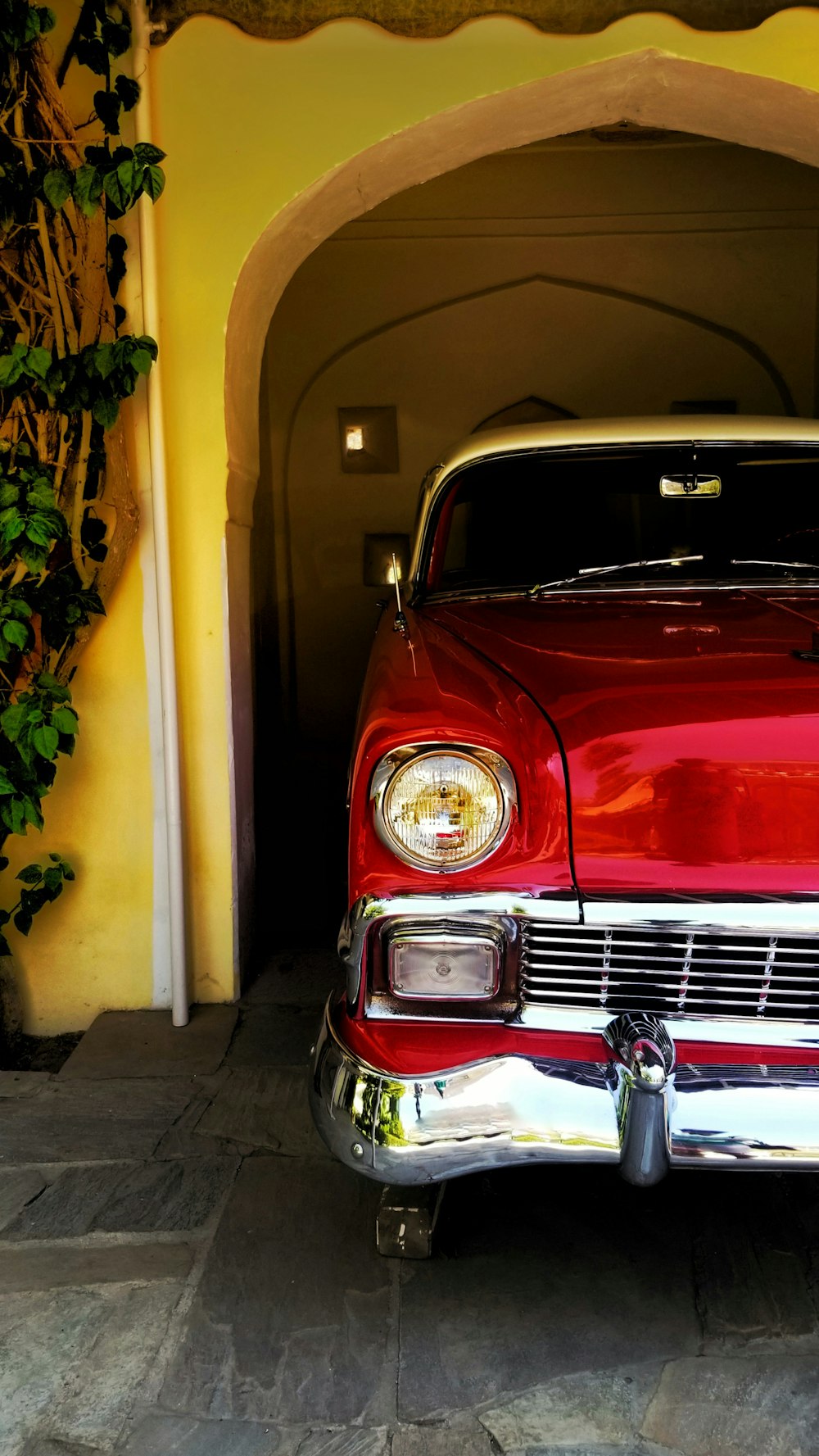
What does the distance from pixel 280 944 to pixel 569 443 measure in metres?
1.98

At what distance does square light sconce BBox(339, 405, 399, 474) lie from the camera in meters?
6.66

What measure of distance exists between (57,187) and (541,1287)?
8.73 ft

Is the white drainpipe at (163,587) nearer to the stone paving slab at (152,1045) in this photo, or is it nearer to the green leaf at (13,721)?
the stone paving slab at (152,1045)

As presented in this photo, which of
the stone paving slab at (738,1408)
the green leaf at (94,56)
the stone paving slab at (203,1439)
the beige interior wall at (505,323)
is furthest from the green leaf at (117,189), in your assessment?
the beige interior wall at (505,323)

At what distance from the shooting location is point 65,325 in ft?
9.32

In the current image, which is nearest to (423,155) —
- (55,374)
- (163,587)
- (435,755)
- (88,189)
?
(88,189)

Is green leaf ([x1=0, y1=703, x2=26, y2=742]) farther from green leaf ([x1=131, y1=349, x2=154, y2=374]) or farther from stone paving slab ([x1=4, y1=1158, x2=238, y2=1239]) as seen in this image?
stone paving slab ([x1=4, y1=1158, x2=238, y2=1239])

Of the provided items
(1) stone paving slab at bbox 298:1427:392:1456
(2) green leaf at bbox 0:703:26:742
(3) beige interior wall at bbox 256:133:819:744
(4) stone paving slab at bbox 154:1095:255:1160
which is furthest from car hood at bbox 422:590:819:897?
(3) beige interior wall at bbox 256:133:819:744

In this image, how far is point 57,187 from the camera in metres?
2.62

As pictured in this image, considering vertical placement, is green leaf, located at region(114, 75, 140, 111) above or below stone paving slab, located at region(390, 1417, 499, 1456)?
above

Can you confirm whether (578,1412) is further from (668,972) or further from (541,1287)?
(668,972)

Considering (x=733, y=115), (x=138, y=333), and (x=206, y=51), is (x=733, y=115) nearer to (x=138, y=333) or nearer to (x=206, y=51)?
(x=206, y=51)

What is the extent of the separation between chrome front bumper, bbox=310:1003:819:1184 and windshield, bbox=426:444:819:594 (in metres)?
1.19

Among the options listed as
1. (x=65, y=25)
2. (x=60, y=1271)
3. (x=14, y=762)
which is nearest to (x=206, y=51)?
(x=65, y=25)
